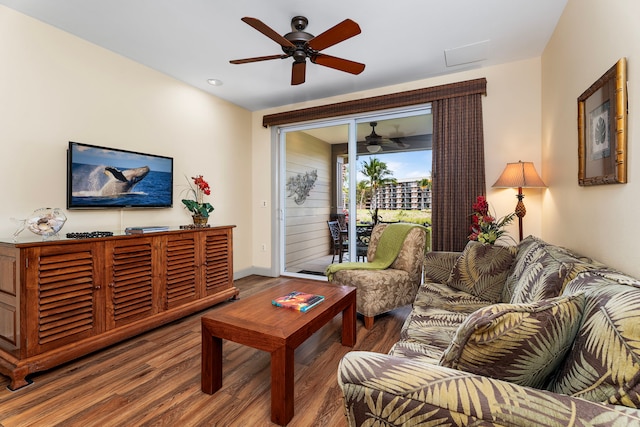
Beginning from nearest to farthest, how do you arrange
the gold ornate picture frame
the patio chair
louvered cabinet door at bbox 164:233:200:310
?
the gold ornate picture frame → louvered cabinet door at bbox 164:233:200:310 → the patio chair

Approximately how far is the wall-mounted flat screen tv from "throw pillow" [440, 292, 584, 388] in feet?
10.2

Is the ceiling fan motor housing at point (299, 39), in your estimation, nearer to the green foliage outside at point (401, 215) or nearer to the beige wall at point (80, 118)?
the beige wall at point (80, 118)

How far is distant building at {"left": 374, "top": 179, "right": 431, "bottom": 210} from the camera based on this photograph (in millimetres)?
3775

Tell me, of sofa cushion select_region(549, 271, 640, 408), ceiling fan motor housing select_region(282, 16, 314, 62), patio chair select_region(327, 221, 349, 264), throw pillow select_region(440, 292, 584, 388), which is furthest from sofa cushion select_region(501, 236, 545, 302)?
patio chair select_region(327, 221, 349, 264)

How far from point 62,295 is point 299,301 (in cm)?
166

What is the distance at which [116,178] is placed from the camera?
2895 mm

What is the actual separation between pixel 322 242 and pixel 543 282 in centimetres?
345

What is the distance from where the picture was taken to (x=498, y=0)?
7.35ft

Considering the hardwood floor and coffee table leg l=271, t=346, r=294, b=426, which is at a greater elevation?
coffee table leg l=271, t=346, r=294, b=426

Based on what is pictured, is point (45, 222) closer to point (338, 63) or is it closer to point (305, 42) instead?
point (305, 42)

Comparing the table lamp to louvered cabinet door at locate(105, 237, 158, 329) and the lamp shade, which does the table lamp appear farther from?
louvered cabinet door at locate(105, 237, 158, 329)

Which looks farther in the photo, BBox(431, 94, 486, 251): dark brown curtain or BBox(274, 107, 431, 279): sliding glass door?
BBox(274, 107, 431, 279): sliding glass door

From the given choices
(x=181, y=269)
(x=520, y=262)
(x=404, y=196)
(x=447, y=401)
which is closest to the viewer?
(x=447, y=401)

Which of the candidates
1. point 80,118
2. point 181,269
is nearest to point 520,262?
point 181,269
